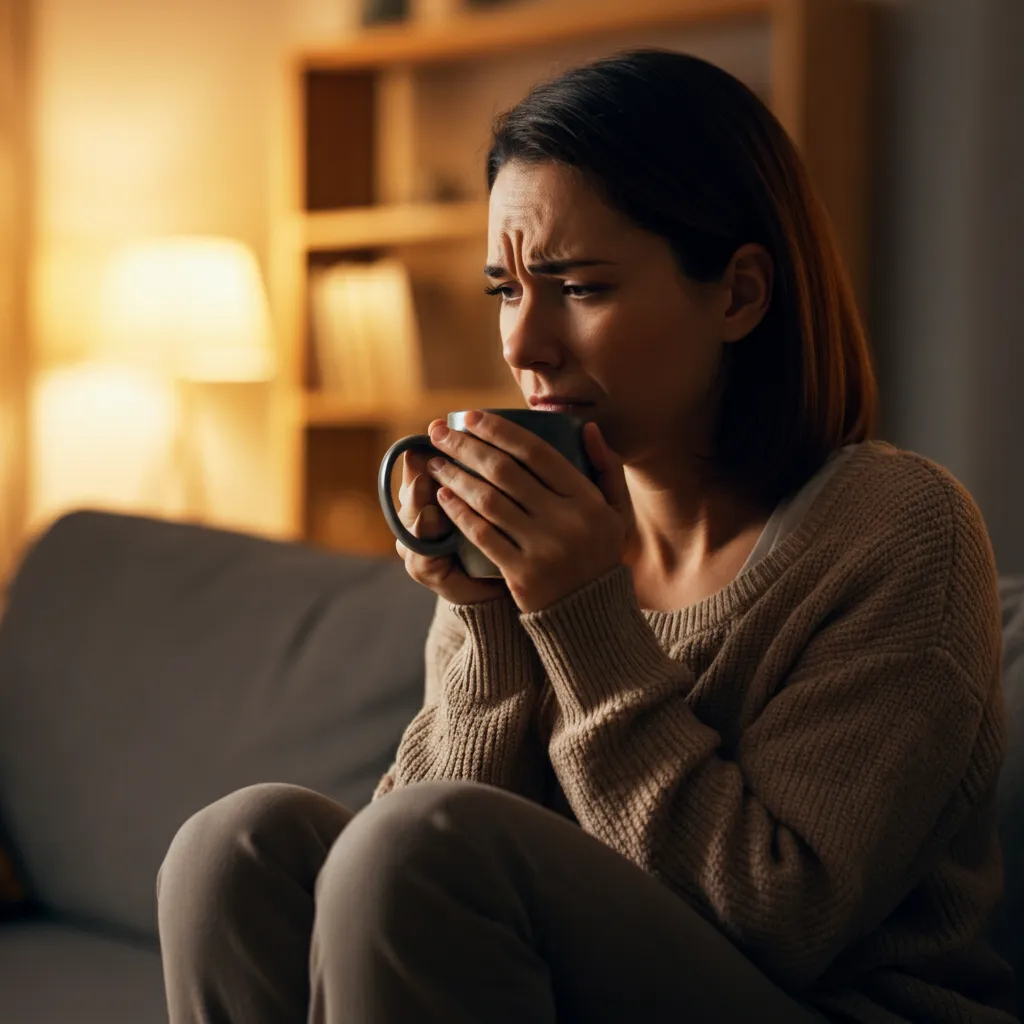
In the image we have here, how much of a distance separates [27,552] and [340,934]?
117 centimetres

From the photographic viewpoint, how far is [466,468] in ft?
3.35

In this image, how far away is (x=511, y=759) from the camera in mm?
1109

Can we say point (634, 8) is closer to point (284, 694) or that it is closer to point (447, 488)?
point (284, 694)

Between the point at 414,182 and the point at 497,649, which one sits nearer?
the point at 497,649

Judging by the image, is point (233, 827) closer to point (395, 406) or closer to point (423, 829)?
point (423, 829)

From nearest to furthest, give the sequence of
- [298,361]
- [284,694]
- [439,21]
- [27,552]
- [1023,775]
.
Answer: [1023,775] < [284,694] < [27,552] < [439,21] < [298,361]

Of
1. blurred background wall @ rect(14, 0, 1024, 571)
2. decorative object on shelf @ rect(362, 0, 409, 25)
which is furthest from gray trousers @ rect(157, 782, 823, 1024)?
blurred background wall @ rect(14, 0, 1024, 571)

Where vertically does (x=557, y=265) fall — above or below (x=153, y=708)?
above

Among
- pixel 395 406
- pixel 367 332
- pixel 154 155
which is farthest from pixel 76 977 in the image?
pixel 154 155

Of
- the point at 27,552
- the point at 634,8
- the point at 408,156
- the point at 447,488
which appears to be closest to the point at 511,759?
the point at 447,488

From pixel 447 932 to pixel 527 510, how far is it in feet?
0.92

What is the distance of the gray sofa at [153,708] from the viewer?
1521 mm

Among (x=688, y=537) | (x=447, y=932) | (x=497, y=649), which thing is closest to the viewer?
(x=447, y=932)

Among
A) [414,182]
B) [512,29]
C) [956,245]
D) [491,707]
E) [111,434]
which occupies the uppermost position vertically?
[512,29]
